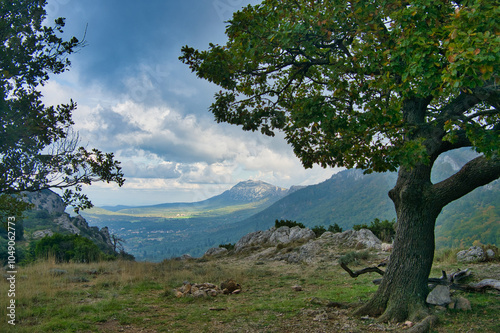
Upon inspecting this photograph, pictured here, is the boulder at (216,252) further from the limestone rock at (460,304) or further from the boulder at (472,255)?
the limestone rock at (460,304)

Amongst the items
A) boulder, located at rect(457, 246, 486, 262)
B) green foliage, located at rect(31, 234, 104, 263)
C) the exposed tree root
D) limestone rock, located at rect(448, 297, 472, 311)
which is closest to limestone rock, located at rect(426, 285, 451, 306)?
limestone rock, located at rect(448, 297, 472, 311)

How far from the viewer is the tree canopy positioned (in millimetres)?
4508

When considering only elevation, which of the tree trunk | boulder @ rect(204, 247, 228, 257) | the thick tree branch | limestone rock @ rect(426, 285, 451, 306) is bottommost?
boulder @ rect(204, 247, 228, 257)

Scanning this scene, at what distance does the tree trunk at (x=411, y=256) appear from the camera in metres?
7.56

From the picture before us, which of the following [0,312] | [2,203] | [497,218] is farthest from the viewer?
[497,218]

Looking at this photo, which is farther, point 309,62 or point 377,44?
point 309,62

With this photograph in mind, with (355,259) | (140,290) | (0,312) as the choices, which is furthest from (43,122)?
(355,259)

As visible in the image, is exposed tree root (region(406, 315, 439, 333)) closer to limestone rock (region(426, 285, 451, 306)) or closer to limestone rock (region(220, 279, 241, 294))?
limestone rock (region(426, 285, 451, 306))

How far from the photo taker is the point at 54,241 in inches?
1024

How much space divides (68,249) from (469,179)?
2882 cm

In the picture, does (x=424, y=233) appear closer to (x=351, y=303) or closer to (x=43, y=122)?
(x=351, y=303)

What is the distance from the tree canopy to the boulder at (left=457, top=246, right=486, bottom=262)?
8.67 m

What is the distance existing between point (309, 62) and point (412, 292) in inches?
267

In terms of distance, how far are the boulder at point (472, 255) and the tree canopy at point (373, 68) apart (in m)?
8.67
